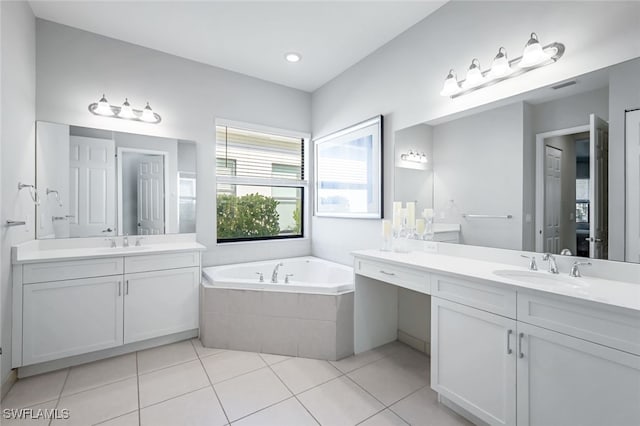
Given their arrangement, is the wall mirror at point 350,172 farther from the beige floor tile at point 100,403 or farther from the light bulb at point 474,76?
the beige floor tile at point 100,403

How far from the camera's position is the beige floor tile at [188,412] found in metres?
1.61

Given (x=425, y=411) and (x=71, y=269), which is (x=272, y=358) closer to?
(x=425, y=411)

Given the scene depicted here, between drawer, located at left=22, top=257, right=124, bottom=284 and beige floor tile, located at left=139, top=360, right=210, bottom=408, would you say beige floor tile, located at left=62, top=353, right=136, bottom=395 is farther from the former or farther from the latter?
drawer, located at left=22, top=257, right=124, bottom=284

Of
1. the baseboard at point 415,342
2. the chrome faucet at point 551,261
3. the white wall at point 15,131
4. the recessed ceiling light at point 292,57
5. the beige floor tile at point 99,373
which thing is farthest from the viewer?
the recessed ceiling light at point 292,57

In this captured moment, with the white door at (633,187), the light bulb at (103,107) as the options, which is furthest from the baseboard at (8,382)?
the white door at (633,187)

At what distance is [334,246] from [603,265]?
7.55ft

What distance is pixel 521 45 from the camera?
173cm

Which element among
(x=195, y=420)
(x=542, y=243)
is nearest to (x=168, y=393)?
(x=195, y=420)

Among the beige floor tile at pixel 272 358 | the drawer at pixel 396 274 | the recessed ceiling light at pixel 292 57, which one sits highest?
the recessed ceiling light at pixel 292 57

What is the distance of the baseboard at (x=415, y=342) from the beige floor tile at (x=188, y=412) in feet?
5.26

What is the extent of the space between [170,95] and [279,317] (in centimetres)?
242

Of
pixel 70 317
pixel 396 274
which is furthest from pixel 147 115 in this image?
pixel 396 274

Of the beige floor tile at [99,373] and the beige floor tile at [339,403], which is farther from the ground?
the beige floor tile at [99,373]

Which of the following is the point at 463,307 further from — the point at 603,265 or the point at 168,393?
the point at 168,393
